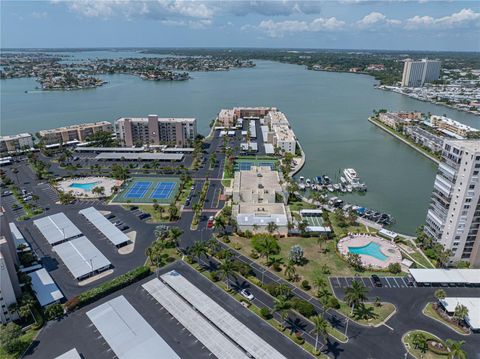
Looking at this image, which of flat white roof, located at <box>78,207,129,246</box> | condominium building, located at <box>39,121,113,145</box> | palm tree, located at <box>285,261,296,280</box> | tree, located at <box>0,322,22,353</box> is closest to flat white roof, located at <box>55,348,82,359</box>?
tree, located at <box>0,322,22,353</box>

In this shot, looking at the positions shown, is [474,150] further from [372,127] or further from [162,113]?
[162,113]

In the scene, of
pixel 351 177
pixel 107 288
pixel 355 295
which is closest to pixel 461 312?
pixel 355 295

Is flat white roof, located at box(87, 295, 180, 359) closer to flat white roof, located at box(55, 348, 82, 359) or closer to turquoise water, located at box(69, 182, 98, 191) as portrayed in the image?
flat white roof, located at box(55, 348, 82, 359)

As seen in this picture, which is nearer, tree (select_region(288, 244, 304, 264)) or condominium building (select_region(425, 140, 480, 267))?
condominium building (select_region(425, 140, 480, 267))

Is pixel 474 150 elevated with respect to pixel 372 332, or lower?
elevated

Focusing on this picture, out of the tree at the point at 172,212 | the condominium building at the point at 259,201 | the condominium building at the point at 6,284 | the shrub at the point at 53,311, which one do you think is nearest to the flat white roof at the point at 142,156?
the condominium building at the point at 259,201

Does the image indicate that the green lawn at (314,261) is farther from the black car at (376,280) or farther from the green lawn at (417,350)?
the green lawn at (417,350)

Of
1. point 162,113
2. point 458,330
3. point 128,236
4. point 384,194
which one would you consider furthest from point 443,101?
point 128,236
